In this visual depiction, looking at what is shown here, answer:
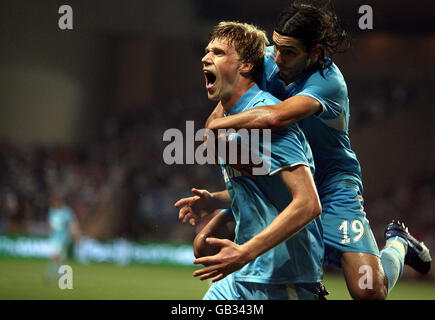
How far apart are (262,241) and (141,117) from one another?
669 inches

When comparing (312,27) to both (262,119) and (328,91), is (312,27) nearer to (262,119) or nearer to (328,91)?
(328,91)

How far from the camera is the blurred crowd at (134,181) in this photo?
1534cm

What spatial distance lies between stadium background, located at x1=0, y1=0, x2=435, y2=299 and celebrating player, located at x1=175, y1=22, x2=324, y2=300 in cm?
956

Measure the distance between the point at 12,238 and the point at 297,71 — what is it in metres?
14.7

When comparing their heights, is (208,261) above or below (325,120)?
below

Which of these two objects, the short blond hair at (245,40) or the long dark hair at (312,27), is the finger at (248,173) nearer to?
the short blond hair at (245,40)

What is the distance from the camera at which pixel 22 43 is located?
19.2 metres

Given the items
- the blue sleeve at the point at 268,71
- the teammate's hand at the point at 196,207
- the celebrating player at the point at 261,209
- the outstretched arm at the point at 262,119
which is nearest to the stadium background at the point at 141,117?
the teammate's hand at the point at 196,207

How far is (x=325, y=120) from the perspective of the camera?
11.6ft

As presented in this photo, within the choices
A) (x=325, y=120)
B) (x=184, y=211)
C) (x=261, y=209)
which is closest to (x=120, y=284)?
(x=184, y=211)

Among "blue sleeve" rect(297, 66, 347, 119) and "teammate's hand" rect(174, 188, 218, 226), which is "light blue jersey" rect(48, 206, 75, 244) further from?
"blue sleeve" rect(297, 66, 347, 119)
